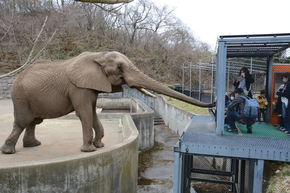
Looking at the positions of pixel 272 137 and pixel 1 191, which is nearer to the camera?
pixel 1 191

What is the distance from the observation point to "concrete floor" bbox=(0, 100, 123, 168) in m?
5.60

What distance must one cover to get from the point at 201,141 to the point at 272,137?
1654 mm

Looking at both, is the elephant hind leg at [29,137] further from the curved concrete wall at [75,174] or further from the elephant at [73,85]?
the curved concrete wall at [75,174]

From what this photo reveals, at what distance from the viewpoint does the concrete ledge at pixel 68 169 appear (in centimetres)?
464

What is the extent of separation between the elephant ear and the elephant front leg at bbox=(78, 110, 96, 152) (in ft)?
1.83

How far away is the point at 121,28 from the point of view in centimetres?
4112

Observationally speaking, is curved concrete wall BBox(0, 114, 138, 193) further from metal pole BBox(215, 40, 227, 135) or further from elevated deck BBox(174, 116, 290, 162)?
metal pole BBox(215, 40, 227, 135)

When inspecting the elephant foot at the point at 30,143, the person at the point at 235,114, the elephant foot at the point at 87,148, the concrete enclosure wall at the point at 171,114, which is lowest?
the concrete enclosure wall at the point at 171,114

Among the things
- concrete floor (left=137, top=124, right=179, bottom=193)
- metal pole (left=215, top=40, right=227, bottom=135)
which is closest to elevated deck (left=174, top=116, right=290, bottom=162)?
metal pole (left=215, top=40, right=227, bottom=135)

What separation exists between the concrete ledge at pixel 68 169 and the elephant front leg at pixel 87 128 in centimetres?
29

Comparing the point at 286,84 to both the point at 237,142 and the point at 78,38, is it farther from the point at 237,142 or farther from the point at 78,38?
the point at 78,38

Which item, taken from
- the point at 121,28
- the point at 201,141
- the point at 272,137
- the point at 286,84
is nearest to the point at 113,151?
the point at 201,141

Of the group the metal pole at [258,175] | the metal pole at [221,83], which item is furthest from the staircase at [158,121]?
the metal pole at [258,175]

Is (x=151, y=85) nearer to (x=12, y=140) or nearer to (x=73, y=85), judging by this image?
(x=73, y=85)
